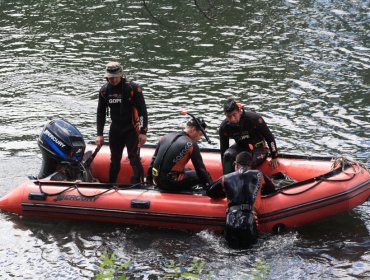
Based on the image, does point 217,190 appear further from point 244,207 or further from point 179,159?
point 179,159

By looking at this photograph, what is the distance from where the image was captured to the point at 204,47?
1493 centimetres

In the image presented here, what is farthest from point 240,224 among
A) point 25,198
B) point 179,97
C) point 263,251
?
point 179,97

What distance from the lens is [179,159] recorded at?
7.55m

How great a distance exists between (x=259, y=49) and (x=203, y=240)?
7.80m

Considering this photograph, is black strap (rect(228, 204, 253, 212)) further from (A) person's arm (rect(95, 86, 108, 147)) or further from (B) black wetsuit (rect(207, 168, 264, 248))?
(A) person's arm (rect(95, 86, 108, 147))

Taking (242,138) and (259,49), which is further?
(259,49)

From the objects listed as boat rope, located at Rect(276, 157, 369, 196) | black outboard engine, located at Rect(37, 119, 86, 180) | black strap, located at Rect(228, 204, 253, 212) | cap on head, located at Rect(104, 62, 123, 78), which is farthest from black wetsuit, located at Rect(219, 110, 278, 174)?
black outboard engine, located at Rect(37, 119, 86, 180)

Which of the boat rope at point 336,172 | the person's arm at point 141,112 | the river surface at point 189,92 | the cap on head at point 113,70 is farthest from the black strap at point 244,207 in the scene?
the cap on head at point 113,70

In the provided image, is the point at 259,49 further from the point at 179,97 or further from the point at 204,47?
the point at 179,97

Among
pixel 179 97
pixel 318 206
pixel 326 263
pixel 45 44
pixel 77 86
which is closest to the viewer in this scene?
pixel 326 263

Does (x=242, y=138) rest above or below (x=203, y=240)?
above

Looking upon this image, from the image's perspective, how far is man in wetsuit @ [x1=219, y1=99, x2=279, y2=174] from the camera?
318 inches

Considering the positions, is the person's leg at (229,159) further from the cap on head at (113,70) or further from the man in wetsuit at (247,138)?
the cap on head at (113,70)

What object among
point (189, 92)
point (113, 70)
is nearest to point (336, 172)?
point (113, 70)
